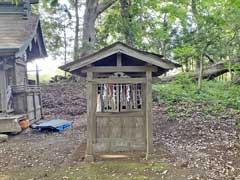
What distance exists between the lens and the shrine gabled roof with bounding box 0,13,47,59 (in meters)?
9.23

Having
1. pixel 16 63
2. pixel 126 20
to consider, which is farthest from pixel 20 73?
pixel 126 20

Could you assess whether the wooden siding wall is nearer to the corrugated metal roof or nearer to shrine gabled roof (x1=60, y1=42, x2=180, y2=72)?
the corrugated metal roof

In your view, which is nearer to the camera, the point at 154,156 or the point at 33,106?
the point at 154,156

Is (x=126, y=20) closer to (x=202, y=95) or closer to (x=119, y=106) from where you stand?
(x=202, y=95)

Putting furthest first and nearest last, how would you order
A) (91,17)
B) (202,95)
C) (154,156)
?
(91,17) < (202,95) < (154,156)

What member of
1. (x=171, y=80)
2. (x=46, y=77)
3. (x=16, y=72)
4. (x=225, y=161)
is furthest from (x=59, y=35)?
(x=225, y=161)

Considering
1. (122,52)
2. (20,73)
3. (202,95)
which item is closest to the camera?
(122,52)

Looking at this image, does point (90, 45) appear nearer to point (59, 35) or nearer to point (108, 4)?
A: point (108, 4)

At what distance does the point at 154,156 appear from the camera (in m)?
6.40

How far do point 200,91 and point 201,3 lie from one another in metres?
4.08

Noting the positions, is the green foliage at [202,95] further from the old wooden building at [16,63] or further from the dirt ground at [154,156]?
the old wooden building at [16,63]

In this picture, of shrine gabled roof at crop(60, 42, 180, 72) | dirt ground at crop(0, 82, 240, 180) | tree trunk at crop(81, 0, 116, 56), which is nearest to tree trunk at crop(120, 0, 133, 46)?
tree trunk at crop(81, 0, 116, 56)

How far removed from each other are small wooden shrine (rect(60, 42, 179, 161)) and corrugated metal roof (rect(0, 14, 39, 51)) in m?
4.11

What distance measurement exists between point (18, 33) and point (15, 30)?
1.13 ft
